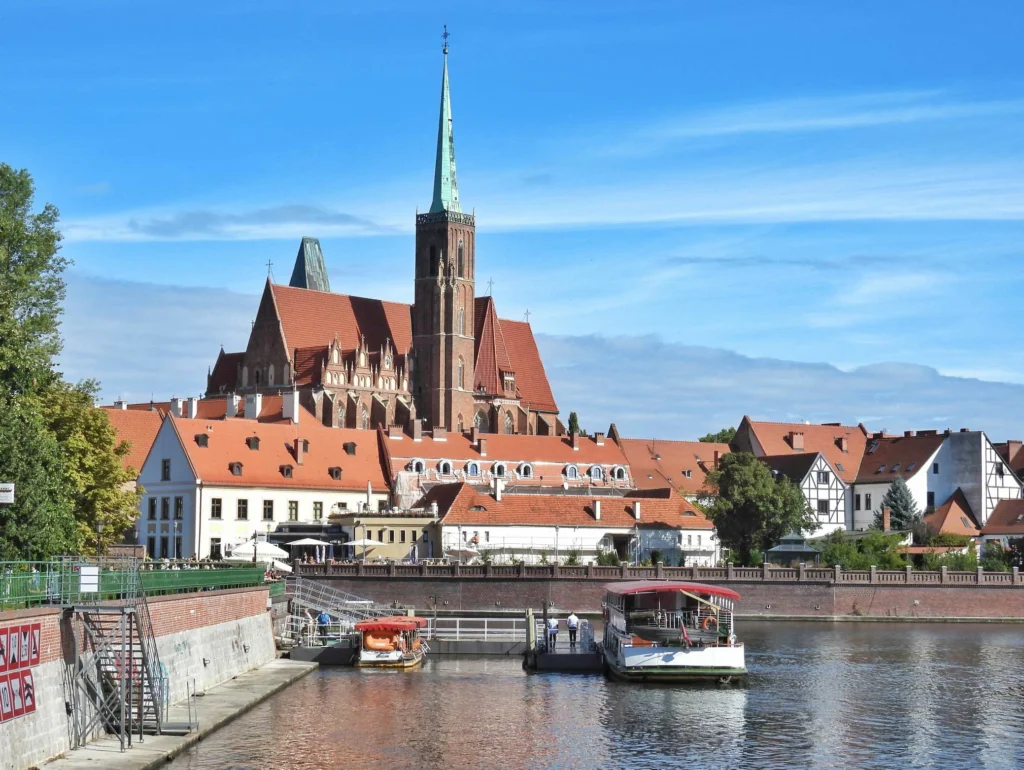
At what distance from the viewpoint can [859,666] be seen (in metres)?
64.9

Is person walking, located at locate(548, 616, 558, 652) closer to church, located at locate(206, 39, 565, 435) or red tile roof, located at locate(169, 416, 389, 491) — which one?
red tile roof, located at locate(169, 416, 389, 491)

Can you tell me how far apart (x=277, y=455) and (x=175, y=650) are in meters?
70.3

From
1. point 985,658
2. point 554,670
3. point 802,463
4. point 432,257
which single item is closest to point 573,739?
point 554,670

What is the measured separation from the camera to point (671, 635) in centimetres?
5656

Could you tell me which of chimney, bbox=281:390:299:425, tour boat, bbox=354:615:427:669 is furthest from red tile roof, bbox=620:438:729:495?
tour boat, bbox=354:615:427:669

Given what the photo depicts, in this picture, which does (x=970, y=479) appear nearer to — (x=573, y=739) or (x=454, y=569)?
(x=454, y=569)

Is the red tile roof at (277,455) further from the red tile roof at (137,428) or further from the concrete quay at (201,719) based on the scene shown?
the concrete quay at (201,719)

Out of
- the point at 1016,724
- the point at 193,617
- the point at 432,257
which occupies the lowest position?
the point at 1016,724

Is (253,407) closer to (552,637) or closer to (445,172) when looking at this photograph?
(445,172)

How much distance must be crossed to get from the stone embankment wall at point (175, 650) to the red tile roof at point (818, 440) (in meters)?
89.0

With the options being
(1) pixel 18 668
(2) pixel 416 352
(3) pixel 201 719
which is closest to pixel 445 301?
(2) pixel 416 352

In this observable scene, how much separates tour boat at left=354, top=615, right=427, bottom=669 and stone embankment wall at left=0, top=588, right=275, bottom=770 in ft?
11.0

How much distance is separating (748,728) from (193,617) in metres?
15.3

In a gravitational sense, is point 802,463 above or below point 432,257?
below
